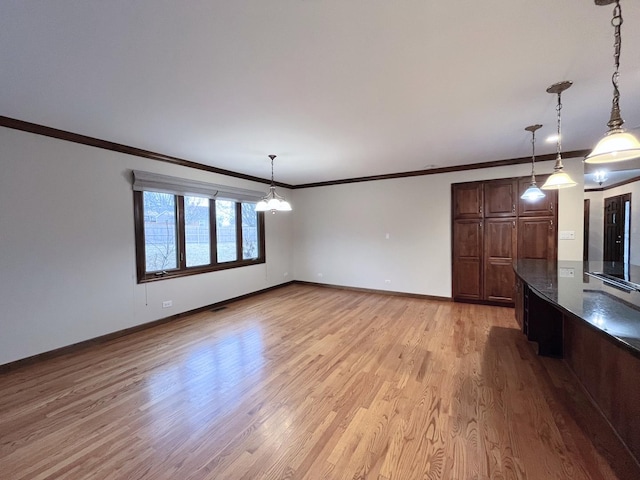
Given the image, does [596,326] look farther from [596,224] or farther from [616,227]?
[596,224]

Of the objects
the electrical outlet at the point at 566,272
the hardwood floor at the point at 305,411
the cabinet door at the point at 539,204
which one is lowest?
the hardwood floor at the point at 305,411

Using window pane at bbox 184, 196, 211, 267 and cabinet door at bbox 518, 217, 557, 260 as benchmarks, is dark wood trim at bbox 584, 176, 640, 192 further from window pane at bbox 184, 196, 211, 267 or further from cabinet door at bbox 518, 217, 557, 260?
window pane at bbox 184, 196, 211, 267

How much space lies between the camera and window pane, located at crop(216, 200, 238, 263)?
5234 millimetres

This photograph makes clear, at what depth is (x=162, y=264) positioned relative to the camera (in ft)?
14.0

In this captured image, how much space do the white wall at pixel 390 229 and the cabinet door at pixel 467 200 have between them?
11 centimetres

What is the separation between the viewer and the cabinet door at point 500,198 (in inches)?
187

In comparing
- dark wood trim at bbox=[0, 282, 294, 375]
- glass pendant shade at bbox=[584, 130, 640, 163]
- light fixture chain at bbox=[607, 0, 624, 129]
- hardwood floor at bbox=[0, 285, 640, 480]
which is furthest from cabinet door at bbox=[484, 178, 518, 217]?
dark wood trim at bbox=[0, 282, 294, 375]

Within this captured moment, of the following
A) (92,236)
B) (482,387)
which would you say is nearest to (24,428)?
(92,236)

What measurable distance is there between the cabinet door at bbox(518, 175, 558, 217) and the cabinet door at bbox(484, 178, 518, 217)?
0.32ft

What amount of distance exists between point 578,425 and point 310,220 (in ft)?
18.6

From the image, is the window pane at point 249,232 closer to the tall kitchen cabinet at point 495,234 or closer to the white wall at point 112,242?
the white wall at point 112,242

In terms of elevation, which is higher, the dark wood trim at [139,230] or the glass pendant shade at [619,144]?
the glass pendant shade at [619,144]

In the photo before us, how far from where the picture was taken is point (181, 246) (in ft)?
14.9

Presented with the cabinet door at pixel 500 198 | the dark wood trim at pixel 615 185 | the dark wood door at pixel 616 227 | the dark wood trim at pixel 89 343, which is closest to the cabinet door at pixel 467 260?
the cabinet door at pixel 500 198
